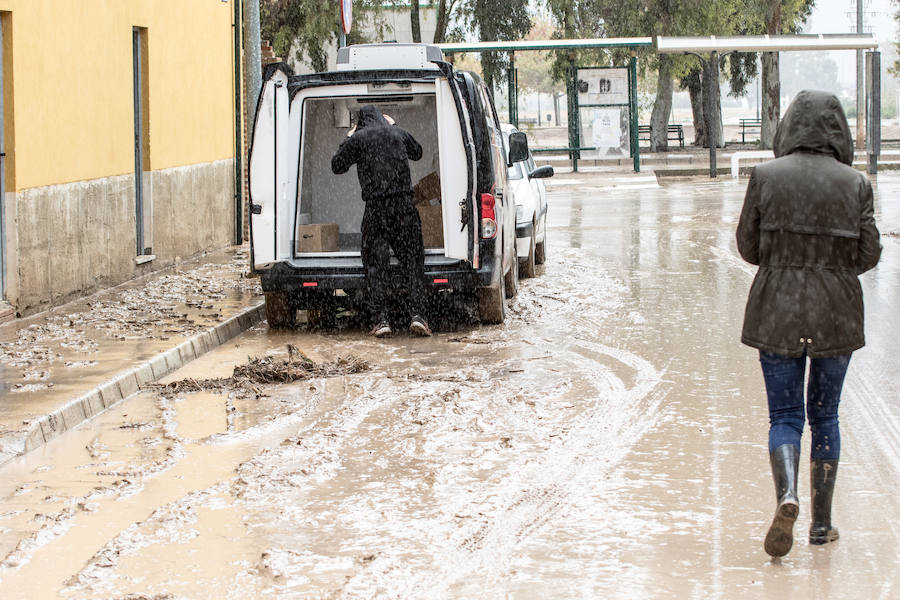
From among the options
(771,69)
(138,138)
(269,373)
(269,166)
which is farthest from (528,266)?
(771,69)

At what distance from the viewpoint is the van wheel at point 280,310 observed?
37.2 ft

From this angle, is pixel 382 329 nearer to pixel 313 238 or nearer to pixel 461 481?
pixel 313 238

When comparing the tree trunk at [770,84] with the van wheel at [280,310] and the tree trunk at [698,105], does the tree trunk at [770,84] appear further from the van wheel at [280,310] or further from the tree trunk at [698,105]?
the van wheel at [280,310]

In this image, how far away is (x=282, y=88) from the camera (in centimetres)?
1085

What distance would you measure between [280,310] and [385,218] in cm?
132

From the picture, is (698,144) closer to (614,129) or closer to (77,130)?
(614,129)

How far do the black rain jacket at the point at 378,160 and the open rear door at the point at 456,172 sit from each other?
1.09 feet

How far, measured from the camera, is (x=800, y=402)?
529 cm

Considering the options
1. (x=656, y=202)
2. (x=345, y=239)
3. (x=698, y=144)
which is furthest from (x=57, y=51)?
(x=698, y=144)

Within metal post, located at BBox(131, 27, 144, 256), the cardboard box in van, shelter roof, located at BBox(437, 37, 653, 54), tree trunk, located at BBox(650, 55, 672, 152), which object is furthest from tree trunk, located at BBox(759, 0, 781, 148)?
the cardboard box in van

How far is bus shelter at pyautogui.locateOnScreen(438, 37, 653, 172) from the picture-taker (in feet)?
109

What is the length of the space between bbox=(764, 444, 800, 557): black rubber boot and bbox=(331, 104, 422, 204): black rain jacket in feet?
19.7

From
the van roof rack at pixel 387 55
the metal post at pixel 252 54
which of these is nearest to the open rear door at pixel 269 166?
the van roof rack at pixel 387 55

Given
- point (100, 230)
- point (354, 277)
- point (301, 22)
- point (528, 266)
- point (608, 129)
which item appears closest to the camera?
point (354, 277)
